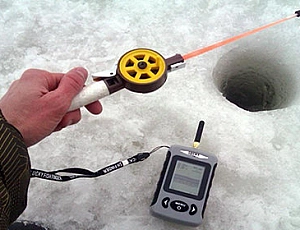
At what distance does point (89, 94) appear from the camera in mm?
1270

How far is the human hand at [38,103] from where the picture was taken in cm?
120

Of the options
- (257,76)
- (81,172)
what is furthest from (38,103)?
(257,76)

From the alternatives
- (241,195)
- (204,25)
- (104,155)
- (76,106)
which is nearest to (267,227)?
(241,195)

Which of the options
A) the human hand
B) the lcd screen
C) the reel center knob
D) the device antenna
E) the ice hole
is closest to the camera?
the human hand

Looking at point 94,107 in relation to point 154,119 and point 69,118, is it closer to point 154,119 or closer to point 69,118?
point 69,118

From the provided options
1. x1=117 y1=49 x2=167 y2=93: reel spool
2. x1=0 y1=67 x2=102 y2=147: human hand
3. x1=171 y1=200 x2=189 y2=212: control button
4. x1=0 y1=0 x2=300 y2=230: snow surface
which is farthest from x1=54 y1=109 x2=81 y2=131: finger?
x1=171 y1=200 x2=189 y2=212: control button

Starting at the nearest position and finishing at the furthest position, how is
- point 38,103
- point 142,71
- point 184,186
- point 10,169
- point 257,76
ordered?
point 10,169, point 38,103, point 142,71, point 184,186, point 257,76

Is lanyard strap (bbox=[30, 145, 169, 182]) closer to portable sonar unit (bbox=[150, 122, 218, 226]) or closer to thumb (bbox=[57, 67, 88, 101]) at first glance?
portable sonar unit (bbox=[150, 122, 218, 226])

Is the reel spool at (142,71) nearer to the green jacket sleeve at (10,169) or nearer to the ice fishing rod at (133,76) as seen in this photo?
the ice fishing rod at (133,76)

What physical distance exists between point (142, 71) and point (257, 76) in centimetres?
76

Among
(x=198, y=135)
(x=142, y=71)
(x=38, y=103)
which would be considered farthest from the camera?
(x=198, y=135)

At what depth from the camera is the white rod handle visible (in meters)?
1.26

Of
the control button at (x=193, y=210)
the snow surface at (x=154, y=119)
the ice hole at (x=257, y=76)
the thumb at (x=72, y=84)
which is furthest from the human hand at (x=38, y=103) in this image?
the ice hole at (x=257, y=76)

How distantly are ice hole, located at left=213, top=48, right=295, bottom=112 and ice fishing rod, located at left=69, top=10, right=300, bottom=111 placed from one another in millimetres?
484
